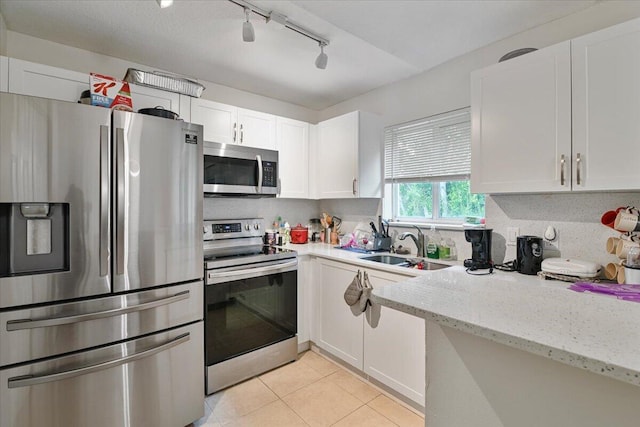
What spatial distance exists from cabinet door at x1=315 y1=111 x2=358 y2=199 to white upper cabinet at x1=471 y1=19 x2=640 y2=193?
3.58ft

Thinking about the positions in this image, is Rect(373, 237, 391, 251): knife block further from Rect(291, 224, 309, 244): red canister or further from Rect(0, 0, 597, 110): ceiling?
Rect(0, 0, 597, 110): ceiling

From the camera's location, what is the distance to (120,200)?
4.95ft

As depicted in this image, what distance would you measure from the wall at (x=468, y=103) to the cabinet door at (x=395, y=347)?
730mm

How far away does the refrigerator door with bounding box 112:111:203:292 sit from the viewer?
1517mm

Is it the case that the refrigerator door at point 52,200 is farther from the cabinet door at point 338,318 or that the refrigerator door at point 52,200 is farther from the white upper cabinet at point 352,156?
the white upper cabinet at point 352,156

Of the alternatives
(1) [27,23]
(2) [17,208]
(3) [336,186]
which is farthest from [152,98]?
(3) [336,186]

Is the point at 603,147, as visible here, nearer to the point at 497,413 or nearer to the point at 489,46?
the point at 489,46

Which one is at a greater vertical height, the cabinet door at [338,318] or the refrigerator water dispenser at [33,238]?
the refrigerator water dispenser at [33,238]

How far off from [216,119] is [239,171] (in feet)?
1.57

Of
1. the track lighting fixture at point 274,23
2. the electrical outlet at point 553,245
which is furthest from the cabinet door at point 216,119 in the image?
the electrical outlet at point 553,245

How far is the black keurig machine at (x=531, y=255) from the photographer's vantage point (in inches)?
67.7

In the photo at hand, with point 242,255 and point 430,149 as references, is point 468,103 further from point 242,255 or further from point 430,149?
point 242,255

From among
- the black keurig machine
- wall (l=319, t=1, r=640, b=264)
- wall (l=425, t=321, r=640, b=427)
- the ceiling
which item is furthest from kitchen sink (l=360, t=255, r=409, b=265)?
the ceiling

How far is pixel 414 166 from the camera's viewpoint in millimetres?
2648
